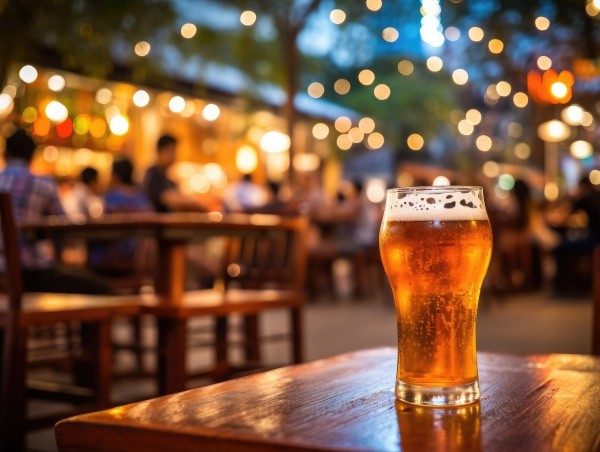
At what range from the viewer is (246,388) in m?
1.03

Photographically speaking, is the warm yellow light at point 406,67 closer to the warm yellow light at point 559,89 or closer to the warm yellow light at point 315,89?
the warm yellow light at point 315,89

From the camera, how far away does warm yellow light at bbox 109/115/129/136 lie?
11.9 metres

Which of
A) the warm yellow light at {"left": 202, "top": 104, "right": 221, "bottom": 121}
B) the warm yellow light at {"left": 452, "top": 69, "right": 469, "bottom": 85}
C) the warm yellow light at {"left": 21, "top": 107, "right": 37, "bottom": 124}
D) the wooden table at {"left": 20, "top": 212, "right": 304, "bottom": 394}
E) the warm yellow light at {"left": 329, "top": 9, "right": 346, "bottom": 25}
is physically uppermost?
the warm yellow light at {"left": 452, "top": 69, "right": 469, "bottom": 85}

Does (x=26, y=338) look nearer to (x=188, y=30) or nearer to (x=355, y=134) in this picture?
(x=188, y=30)

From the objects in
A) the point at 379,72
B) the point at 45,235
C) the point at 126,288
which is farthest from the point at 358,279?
the point at 379,72

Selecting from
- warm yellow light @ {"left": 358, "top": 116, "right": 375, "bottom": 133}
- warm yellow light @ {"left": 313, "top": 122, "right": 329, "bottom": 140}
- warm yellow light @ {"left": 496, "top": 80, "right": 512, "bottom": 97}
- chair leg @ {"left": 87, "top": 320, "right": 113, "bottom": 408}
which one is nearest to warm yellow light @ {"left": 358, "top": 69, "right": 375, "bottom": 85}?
warm yellow light @ {"left": 358, "top": 116, "right": 375, "bottom": 133}

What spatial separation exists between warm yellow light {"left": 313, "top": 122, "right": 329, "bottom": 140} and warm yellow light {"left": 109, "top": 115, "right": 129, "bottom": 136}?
306 inches

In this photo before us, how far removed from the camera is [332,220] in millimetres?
9844

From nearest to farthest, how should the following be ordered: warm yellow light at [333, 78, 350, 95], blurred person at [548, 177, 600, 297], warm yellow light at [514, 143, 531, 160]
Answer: blurred person at [548, 177, 600, 297] → warm yellow light at [333, 78, 350, 95] → warm yellow light at [514, 143, 531, 160]

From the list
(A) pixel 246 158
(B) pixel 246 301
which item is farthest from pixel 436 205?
(A) pixel 246 158

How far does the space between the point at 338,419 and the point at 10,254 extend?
7.83 ft

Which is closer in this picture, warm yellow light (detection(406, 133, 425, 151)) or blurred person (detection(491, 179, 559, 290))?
blurred person (detection(491, 179, 559, 290))

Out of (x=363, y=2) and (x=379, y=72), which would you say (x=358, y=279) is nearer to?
(x=363, y=2)

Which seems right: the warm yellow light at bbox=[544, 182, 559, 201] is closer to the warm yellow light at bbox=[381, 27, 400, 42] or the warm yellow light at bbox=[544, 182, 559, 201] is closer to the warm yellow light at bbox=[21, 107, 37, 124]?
the warm yellow light at bbox=[381, 27, 400, 42]
